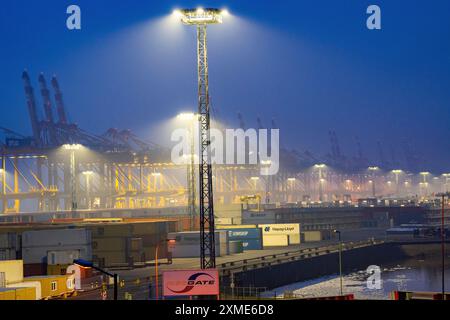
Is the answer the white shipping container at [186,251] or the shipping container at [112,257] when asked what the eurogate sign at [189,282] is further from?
the white shipping container at [186,251]

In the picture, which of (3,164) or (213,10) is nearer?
(213,10)

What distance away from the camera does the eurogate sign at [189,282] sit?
28406mm

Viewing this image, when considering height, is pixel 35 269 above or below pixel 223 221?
below

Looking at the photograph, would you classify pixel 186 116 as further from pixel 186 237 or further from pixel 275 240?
pixel 275 240

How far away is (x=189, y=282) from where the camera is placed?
94.2ft

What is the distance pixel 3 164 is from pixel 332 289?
98.0 m

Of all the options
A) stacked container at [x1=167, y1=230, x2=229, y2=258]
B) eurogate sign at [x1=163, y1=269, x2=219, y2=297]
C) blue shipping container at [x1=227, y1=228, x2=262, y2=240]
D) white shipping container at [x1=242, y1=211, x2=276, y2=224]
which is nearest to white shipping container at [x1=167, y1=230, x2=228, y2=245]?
stacked container at [x1=167, y1=230, x2=229, y2=258]

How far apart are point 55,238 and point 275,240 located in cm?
4311

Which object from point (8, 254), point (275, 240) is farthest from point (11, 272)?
point (275, 240)

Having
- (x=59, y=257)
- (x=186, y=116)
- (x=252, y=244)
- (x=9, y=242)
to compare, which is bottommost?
(x=252, y=244)
